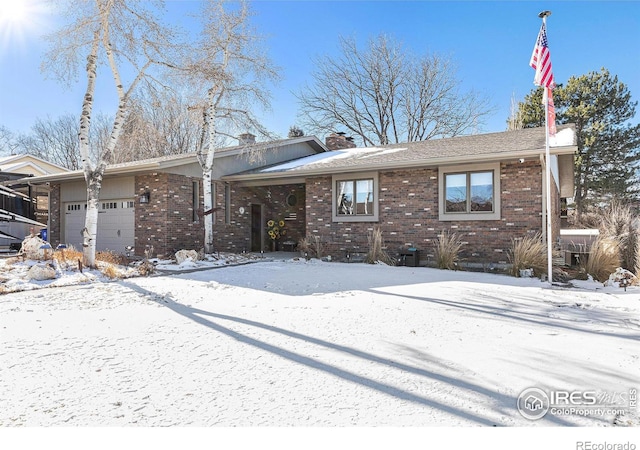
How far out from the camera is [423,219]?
1081 centimetres

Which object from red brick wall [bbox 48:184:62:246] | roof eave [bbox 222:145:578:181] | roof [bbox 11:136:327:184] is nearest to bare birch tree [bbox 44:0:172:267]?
roof [bbox 11:136:327:184]

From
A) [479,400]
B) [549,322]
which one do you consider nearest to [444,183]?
[549,322]

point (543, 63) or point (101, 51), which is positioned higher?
point (101, 51)

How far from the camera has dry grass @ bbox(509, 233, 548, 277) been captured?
8562mm

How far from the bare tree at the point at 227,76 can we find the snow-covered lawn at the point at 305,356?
7355mm

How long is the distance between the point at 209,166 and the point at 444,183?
7068mm

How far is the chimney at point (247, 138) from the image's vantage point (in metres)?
13.3

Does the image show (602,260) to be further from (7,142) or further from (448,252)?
(7,142)

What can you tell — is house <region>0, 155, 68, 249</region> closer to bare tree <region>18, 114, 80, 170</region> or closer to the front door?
the front door

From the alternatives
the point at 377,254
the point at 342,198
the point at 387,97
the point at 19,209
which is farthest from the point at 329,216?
the point at 387,97

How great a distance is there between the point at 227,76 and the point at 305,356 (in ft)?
34.3

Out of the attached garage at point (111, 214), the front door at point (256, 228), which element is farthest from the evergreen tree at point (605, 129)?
the attached garage at point (111, 214)

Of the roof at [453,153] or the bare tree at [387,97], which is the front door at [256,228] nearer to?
the roof at [453,153]

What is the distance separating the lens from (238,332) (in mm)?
4047
